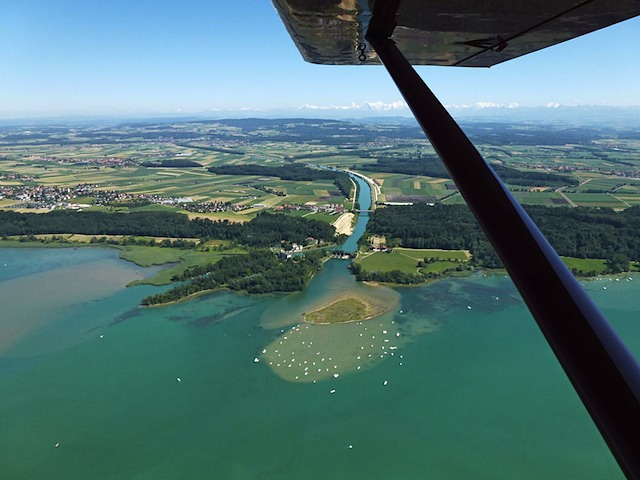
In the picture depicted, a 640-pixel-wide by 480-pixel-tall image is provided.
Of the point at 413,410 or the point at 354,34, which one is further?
the point at 413,410

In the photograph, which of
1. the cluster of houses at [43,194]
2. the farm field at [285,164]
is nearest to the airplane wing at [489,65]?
the farm field at [285,164]

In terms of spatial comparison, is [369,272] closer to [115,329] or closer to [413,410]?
[413,410]

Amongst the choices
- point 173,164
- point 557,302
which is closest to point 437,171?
point 173,164

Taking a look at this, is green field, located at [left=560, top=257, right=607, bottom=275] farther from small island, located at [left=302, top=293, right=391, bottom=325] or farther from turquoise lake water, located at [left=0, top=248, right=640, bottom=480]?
small island, located at [left=302, top=293, right=391, bottom=325]

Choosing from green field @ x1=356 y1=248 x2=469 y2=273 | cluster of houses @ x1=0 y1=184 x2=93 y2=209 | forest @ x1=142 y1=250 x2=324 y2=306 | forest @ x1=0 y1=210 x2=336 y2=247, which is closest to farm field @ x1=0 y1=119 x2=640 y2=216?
cluster of houses @ x1=0 y1=184 x2=93 y2=209

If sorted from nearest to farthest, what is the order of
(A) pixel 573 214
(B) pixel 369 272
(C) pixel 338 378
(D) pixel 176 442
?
(D) pixel 176 442 < (C) pixel 338 378 < (B) pixel 369 272 < (A) pixel 573 214

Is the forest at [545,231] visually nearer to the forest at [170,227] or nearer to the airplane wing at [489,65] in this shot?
the forest at [170,227]

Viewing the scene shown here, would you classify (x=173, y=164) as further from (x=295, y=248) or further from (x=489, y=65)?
(x=489, y=65)

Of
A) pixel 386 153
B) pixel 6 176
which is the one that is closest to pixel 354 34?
pixel 6 176
